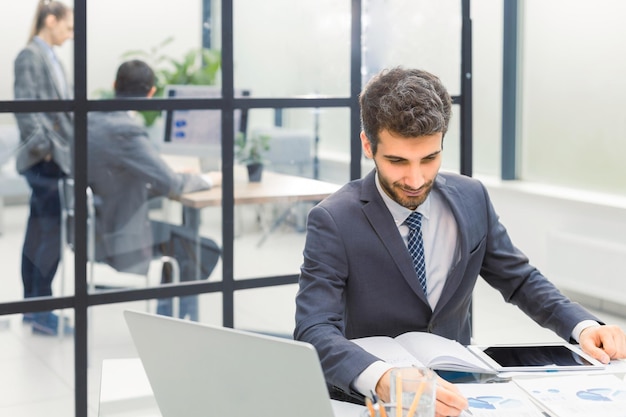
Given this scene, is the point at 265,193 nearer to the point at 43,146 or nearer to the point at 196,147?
the point at 196,147

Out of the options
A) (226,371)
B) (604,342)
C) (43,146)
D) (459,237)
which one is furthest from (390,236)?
(43,146)

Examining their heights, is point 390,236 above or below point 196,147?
below

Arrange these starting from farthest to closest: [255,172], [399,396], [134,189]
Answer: [255,172] → [134,189] → [399,396]

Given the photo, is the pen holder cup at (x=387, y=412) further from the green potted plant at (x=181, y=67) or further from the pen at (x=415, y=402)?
the green potted plant at (x=181, y=67)

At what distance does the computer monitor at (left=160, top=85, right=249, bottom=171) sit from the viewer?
118 inches

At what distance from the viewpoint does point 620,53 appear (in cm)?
504

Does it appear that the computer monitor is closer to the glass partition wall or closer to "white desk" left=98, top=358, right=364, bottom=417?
the glass partition wall

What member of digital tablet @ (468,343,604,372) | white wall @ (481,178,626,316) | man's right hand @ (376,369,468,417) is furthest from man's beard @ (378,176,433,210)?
white wall @ (481,178,626,316)

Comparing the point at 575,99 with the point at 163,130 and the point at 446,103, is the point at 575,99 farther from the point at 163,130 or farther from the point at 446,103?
the point at 446,103

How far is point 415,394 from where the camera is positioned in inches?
54.0

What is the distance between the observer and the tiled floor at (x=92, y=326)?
2.85 metres

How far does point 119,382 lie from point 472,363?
2.35 feet

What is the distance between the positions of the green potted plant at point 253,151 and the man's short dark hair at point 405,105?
48.1 inches

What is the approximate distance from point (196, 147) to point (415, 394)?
1825 mm
